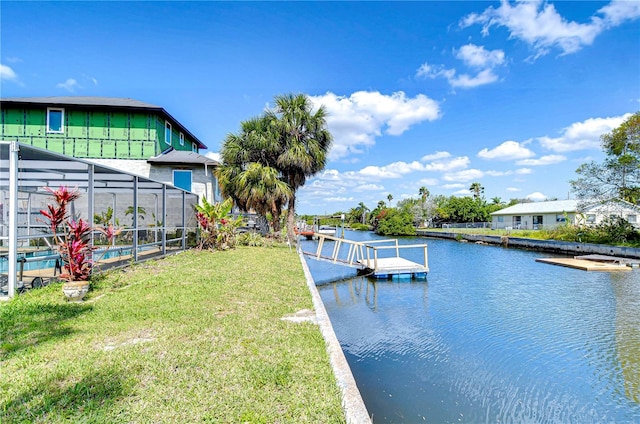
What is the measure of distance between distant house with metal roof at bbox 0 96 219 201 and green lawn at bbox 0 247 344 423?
1405cm

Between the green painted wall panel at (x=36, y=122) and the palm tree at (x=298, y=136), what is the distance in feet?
42.0

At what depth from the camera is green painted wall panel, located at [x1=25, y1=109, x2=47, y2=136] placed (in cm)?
1859

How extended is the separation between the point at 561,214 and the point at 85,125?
1782 inches

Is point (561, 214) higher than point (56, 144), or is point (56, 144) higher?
point (56, 144)

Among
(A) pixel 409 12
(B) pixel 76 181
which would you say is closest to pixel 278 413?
(B) pixel 76 181

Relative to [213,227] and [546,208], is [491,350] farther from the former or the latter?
[546,208]

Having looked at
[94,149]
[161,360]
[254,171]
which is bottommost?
[161,360]

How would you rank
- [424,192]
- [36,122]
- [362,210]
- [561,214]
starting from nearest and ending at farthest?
[36,122] < [561,214] < [424,192] < [362,210]

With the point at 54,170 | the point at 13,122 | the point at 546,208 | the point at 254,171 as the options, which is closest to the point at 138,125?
the point at 13,122

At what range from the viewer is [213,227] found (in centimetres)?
1529

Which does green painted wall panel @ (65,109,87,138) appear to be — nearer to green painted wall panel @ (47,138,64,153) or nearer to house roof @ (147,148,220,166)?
green painted wall panel @ (47,138,64,153)

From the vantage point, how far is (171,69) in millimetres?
14523

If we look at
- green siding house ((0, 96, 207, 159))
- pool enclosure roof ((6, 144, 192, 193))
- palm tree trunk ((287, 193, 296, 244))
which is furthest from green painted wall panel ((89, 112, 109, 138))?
palm tree trunk ((287, 193, 296, 244))

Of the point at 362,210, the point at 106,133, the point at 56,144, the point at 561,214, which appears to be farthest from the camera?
the point at 362,210
